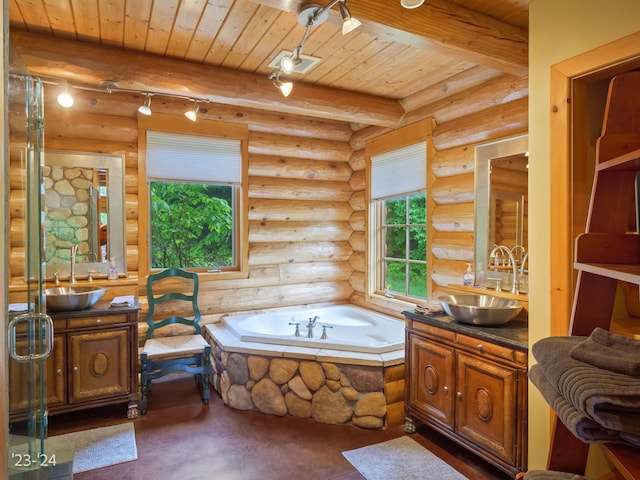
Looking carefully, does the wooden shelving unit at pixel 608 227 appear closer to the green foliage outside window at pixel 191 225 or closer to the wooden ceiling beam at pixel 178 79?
the wooden ceiling beam at pixel 178 79

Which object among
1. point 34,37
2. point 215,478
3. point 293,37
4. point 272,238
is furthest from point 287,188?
point 215,478

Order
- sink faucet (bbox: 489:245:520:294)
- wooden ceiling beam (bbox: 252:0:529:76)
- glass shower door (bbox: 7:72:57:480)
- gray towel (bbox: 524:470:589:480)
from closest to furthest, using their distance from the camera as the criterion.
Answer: gray towel (bbox: 524:470:589:480) → glass shower door (bbox: 7:72:57:480) → wooden ceiling beam (bbox: 252:0:529:76) → sink faucet (bbox: 489:245:520:294)

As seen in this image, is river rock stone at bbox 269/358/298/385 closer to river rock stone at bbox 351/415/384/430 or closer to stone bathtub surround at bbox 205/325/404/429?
stone bathtub surround at bbox 205/325/404/429

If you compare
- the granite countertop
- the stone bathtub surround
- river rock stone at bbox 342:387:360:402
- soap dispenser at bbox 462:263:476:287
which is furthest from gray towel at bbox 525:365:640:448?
soap dispenser at bbox 462:263:476:287

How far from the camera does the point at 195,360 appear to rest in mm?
3625

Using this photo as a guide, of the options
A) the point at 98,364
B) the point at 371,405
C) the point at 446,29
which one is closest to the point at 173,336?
the point at 98,364

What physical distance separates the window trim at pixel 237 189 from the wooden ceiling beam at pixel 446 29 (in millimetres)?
2173

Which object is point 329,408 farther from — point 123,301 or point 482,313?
point 123,301

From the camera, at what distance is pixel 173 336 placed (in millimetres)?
3896

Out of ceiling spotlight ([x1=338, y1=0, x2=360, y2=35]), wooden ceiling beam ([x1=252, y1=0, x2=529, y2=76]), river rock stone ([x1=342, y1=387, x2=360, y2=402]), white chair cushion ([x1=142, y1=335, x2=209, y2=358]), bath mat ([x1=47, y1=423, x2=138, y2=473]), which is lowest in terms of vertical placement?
bath mat ([x1=47, y1=423, x2=138, y2=473])

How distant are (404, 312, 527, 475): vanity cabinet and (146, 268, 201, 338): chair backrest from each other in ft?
6.73

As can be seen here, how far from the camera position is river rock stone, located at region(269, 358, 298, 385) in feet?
10.4

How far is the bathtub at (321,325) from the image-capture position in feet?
11.2

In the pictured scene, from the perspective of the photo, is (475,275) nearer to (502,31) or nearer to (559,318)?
(559,318)
